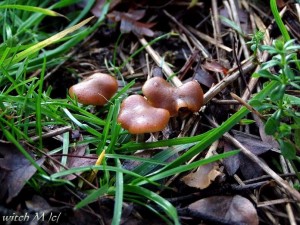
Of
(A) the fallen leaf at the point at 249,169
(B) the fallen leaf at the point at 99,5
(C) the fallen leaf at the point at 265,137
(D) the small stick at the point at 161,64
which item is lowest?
(A) the fallen leaf at the point at 249,169

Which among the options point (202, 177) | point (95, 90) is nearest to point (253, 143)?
point (202, 177)

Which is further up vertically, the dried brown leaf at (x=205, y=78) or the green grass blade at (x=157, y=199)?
the dried brown leaf at (x=205, y=78)

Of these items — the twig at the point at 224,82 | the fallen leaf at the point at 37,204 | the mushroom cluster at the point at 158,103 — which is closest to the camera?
the fallen leaf at the point at 37,204

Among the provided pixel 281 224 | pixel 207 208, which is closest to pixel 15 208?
pixel 207 208

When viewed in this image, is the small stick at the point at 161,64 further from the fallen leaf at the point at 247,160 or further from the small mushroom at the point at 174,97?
the fallen leaf at the point at 247,160

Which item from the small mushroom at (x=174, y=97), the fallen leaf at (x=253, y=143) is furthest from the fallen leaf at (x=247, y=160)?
the small mushroom at (x=174, y=97)

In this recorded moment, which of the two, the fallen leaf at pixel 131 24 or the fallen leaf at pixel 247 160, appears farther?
the fallen leaf at pixel 131 24
